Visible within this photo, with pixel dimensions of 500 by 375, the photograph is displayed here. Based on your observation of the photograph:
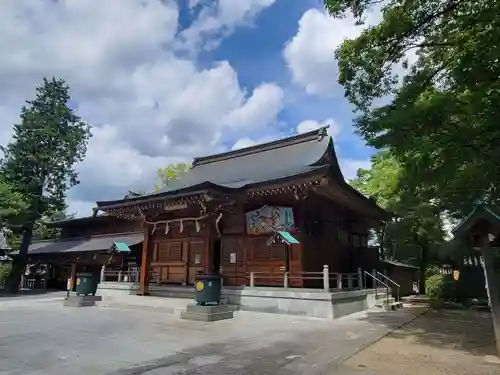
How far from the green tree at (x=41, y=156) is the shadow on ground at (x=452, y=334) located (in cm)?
2153

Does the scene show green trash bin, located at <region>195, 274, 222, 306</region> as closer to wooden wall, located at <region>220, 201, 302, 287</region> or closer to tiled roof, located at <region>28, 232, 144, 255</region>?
wooden wall, located at <region>220, 201, 302, 287</region>

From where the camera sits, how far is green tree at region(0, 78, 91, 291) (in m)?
23.0

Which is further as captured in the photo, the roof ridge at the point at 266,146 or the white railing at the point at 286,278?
the roof ridge at the point at 266,146

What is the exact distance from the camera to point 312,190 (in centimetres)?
1176

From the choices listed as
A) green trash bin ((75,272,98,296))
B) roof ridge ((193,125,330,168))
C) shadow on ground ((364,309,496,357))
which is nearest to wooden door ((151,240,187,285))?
green trash bin ((75,272,98,296))

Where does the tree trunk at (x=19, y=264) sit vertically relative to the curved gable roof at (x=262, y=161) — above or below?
below

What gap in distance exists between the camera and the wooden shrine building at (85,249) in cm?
2150

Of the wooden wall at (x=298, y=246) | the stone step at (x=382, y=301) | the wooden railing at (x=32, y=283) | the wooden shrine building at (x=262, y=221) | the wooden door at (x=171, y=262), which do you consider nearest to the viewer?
the wooden shrine building at (x=262, y=221)

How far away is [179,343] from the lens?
265 inches

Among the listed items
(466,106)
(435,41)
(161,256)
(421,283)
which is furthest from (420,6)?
(421,283)

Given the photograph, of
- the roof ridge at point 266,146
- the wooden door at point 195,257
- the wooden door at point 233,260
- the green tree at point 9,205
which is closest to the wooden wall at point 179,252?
the wooden door at point 195,257

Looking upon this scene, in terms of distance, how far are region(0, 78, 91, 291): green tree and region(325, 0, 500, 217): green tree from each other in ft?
69.7

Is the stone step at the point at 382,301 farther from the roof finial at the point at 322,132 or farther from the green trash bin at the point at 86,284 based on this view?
the green trash bin at the point at 86,284

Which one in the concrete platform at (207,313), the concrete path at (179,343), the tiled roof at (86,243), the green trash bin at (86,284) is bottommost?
the concrete path at (179,343)
